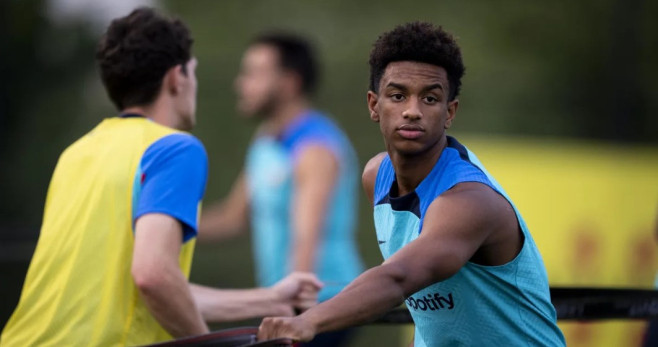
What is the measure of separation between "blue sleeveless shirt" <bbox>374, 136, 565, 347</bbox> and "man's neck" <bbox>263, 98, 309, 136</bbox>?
370 centimetres

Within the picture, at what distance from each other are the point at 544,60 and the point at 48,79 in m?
6.89

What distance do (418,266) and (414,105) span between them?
0.55 metres

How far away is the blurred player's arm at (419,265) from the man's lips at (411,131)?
0.21 meters

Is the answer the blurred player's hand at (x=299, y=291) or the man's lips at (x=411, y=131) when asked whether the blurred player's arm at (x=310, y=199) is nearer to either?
the blurred player's hand at (x=299, y=291)

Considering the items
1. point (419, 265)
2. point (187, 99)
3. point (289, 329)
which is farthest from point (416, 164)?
point (187, 99)

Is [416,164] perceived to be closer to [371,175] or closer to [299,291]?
[371,175]

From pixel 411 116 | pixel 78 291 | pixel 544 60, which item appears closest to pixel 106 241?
pixel 78 291

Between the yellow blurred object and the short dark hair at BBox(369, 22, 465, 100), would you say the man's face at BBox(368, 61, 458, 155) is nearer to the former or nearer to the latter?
the short dark hair at BBox(369, 22, 465, 100)

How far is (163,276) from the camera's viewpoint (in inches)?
141

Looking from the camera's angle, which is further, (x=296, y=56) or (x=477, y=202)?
(x=296, y=56)

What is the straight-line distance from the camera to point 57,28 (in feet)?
37.3

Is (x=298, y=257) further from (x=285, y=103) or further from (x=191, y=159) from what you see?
(x=191, y=159)

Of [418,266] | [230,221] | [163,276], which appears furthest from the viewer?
[230,221]

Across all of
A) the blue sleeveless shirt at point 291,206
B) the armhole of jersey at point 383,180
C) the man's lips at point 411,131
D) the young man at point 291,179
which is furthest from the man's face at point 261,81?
the man's lips at point 411,131
